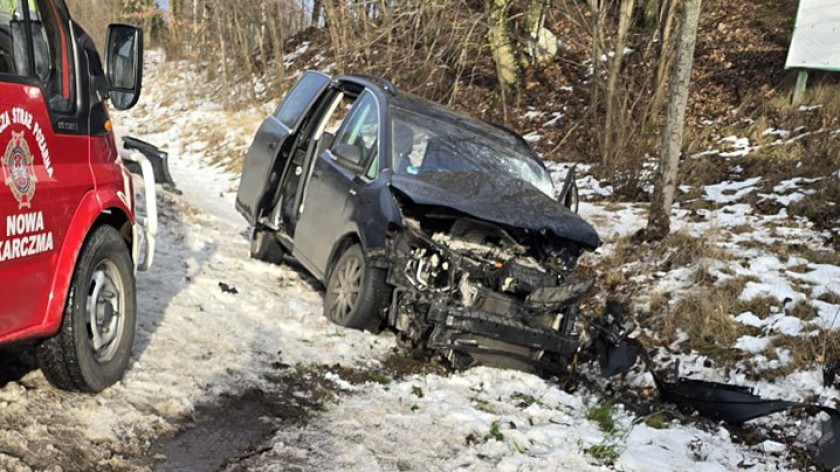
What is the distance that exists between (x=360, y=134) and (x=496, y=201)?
147cm

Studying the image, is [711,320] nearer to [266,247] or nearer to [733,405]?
[733,405]

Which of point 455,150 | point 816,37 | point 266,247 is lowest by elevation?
point 266,247

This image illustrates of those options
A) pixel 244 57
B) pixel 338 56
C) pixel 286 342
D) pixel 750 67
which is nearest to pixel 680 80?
pixel 286 342

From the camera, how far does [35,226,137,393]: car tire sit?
3787mm

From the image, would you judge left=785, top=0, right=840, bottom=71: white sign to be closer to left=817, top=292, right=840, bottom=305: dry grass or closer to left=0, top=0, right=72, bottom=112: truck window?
left=817, top=292, right=840, bottom=305: dry grass

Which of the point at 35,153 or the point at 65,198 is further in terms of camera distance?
the point at 65,198

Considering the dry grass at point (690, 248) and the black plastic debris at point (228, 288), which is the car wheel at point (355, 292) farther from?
the dry grass at point (690, 248)

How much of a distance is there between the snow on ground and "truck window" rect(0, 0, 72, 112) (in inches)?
61.4

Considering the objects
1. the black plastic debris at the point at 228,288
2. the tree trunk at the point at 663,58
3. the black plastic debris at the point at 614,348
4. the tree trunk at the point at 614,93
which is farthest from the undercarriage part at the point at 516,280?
the tree trunk at the point at 663,58

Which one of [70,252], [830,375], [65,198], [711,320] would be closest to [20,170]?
[65,198]

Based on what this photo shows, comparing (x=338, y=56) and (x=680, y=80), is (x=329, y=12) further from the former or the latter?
(x=680, y=80)

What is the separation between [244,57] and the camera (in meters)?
24.9

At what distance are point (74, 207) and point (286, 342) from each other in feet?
7.20

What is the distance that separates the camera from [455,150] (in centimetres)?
657
